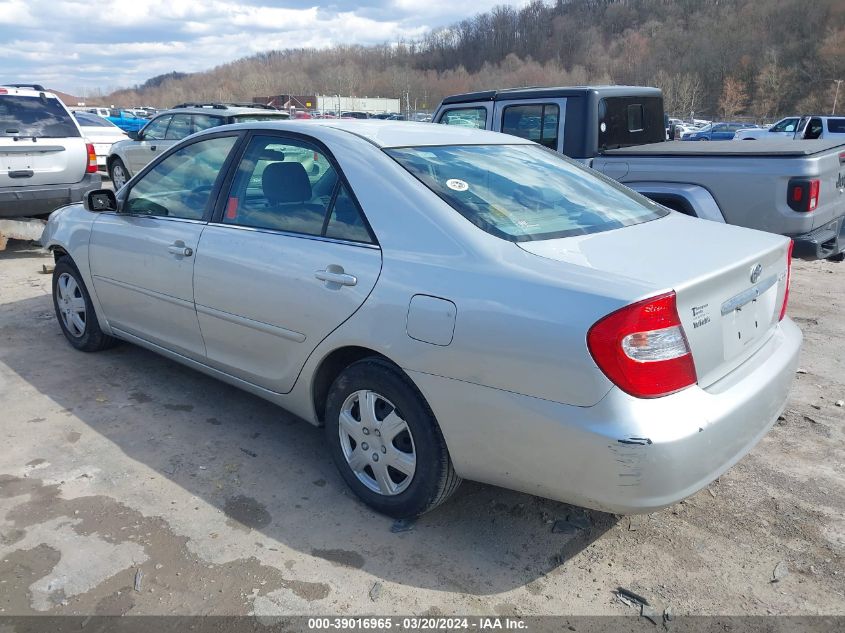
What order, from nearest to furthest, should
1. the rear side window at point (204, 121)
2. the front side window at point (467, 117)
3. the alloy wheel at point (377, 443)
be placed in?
the alloy wheel at point (377, 443) < the front side window at point (467, 117) < the rear side window at point (204, 121)

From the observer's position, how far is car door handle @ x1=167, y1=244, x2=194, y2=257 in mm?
3704

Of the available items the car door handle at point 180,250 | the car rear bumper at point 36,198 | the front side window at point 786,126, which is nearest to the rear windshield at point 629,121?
the car door handle at point 180,250

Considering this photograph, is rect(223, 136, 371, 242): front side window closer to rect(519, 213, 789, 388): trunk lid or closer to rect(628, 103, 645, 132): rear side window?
rect(519, 213, 789, 388): trunk lid

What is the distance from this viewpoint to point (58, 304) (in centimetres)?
510

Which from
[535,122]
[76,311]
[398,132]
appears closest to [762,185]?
[535,122]

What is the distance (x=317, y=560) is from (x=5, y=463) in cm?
184

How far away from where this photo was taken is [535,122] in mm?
6996

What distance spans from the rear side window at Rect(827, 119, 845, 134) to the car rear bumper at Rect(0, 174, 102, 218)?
842 inches

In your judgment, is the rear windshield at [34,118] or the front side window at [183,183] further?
the rear windshield at [34,118]

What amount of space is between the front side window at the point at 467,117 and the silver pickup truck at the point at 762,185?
202 centimetres

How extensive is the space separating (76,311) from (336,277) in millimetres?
2894

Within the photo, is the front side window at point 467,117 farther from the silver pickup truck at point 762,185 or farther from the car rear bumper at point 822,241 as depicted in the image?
the car rear bumper at point 822,241

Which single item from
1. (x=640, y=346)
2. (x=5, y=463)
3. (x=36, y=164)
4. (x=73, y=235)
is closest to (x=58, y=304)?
(x=73, y=235)

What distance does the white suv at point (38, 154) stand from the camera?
7816 mm
